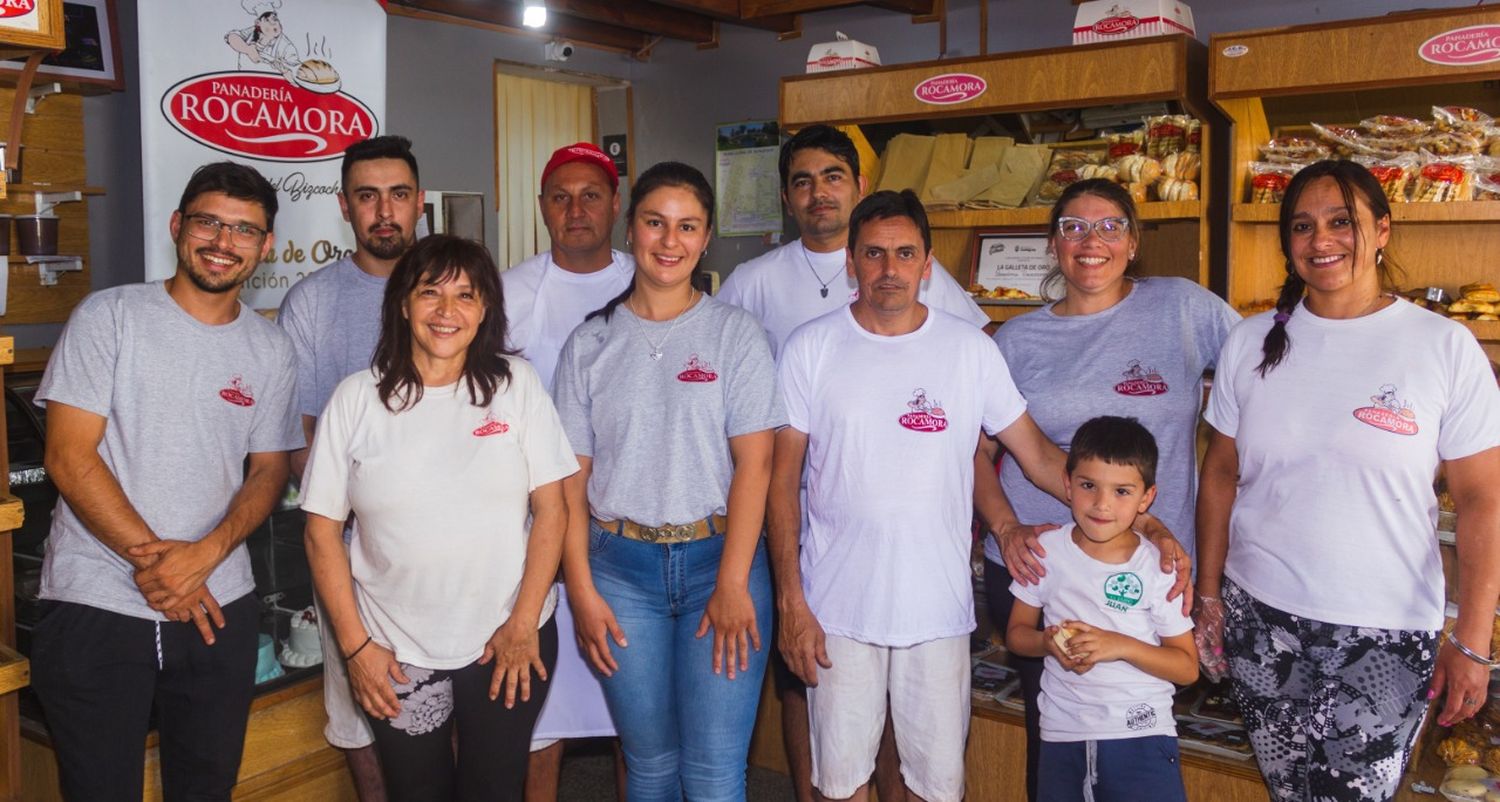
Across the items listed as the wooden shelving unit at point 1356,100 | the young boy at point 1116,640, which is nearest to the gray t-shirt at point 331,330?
the young boy at point 1116,640

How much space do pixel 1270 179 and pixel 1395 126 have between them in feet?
1.12

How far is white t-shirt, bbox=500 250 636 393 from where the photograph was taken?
2961 millimetres

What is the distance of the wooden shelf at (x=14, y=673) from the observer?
2.54m

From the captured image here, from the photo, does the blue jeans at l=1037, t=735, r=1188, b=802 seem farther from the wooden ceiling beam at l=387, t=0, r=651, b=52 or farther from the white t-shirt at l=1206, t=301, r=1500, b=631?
the wooden ceiling beam at l=387, t=0, r=651, b=52

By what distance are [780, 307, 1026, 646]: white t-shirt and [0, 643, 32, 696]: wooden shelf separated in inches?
64.3

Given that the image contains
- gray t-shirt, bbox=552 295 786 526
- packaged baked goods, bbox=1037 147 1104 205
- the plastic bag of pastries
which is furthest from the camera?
packaged baked goods, bbox=1037 147 1104 205

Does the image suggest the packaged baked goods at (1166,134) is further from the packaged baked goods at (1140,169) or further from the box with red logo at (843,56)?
the box with red logo at (843,56)

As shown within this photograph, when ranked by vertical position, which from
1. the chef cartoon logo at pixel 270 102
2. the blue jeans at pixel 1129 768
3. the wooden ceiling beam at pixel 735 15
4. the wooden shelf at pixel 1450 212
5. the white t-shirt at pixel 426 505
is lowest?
the blue jeans at pixel 1129 768

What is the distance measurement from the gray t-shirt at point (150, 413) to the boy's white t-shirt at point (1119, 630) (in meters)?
1.68

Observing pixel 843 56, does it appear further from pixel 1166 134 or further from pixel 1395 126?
pixel 1395 126

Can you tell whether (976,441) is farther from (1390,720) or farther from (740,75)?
(740,75)

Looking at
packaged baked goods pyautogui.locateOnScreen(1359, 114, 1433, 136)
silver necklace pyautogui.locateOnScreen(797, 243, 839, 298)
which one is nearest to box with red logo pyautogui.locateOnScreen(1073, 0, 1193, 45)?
packaged baked goods pyautogui.locateOnScreen(1359, 114, 1433, 136)

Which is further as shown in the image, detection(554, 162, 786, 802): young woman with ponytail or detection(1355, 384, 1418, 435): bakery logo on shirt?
detection(554, 162, 786, 802): young woman with ponytail

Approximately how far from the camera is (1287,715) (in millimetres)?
2301
